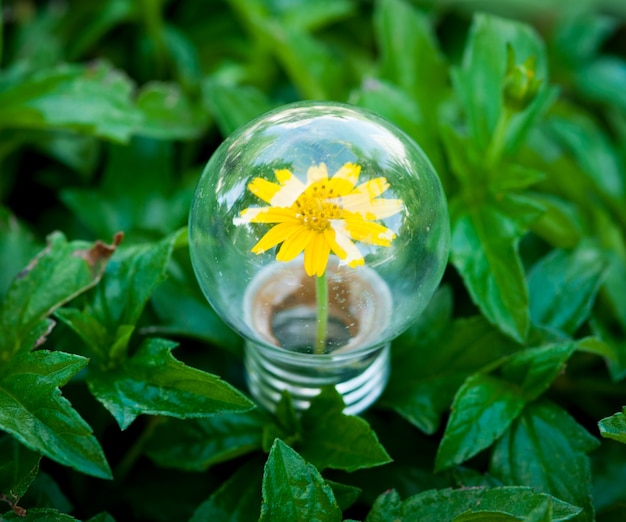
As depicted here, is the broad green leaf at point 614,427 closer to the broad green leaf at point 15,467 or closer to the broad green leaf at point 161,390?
the broad green leaf at point 161,390

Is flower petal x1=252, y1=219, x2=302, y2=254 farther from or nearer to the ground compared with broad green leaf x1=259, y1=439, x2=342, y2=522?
farther from the ground

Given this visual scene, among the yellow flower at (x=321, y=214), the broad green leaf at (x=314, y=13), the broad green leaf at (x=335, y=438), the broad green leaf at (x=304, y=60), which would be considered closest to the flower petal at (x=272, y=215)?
the yellow flower at (x=321, y=214)

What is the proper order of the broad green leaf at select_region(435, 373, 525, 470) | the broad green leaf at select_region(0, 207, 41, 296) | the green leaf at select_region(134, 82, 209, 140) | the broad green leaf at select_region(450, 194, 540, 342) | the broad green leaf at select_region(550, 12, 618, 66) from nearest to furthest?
the broad green leaf at select_region(435, 373, 525, 470)
the broad green leaf at select_region(450, 194, 540, 342)
the broad green leaf at select_region(0, 207, 41, 296)
the green leaf at select_region(134, 82, 209, 140)
the broad green leaf at select_region(550, 12, 618, 66)

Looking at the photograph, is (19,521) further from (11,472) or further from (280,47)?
(280,47)

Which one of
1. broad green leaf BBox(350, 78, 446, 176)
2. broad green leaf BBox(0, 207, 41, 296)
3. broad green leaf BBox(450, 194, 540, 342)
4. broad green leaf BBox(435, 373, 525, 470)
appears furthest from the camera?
broad green leaf BBox(350, 78, 446, 176)

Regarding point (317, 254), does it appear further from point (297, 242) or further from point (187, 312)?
point (187, 312)

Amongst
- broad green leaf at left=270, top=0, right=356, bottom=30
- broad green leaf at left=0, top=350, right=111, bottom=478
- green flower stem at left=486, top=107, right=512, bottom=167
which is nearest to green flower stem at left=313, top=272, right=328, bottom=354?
broad green leaf at left=0, top=350, right=111, bottom=478

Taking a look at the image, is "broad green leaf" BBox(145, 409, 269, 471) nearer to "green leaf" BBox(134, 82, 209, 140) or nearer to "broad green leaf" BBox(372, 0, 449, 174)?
"green leaf" BBox(134, 82, 209, 140)

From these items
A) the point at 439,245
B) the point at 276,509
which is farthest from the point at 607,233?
the point at 276,509
